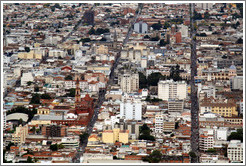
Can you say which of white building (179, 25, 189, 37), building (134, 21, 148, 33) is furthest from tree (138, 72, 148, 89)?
building (134, 21, 148, 33)

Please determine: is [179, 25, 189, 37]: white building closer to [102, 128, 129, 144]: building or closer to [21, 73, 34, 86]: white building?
[21, 73, 34, 86]: white building

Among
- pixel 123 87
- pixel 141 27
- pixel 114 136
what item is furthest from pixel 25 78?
pixel 141 27

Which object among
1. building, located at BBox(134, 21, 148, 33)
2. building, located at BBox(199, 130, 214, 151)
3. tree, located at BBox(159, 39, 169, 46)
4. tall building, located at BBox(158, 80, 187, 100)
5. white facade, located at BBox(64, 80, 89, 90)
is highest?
building, located at BBox(134, 21, 148, 33)

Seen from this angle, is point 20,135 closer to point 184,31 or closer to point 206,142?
point 206,142

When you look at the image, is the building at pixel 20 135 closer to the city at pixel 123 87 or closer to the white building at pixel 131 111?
the city at pixel 123 87

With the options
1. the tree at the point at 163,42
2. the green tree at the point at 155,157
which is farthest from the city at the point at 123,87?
the tree at the point at 163,42

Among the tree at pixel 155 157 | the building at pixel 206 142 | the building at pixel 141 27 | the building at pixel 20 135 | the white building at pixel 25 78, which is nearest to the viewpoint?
the tree at pixel 155 157
